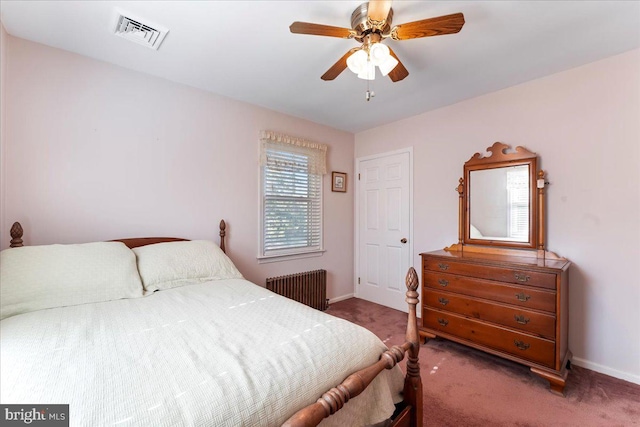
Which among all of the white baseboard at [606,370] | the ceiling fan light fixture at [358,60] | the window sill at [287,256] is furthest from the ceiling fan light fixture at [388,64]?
the white baseboard at [606,370]

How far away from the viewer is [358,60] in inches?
60.9

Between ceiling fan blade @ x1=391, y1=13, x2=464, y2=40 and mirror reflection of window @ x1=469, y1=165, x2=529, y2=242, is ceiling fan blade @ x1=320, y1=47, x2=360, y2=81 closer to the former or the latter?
ceiling fan blade @ x1=391, y1=13, x2=464, y2=40

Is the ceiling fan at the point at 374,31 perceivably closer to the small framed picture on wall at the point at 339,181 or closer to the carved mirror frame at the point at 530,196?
the carved mirror frame at the point at 530,196

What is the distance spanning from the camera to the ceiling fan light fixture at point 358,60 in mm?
1536

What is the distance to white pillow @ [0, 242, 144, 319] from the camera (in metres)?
1.43

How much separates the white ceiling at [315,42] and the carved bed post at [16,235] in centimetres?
129

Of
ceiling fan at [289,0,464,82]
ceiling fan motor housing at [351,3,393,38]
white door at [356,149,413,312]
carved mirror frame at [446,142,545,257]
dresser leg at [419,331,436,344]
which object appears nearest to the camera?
ceiling fan at [289,0,464,82]

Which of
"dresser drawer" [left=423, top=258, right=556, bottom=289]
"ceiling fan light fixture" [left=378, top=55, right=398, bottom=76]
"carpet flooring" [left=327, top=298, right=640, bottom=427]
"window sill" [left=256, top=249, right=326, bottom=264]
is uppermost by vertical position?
"ceiling fan light fixture" [left=378, top=55, right=398, bottom=76]

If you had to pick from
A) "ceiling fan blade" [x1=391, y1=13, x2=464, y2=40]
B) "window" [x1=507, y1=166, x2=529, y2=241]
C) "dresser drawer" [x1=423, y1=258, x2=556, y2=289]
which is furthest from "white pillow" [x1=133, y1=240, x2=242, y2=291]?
"window" [x1=507, y1=166, x2=529, y2=241]

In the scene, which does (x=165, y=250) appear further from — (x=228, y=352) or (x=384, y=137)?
(x=384, y=137)

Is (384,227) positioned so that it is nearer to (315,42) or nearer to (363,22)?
(315,42)

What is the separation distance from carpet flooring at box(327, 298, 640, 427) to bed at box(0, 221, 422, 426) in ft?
2.27

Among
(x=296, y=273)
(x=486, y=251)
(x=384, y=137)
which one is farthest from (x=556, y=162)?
(x=296, y=273)

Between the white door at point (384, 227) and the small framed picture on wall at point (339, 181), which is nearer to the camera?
the white door at point (384, 227)
